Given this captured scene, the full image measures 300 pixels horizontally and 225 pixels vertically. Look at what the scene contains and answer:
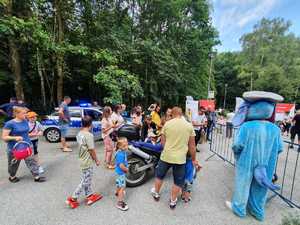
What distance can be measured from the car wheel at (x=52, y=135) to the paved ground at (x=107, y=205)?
253 cm

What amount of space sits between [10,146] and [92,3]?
10441mm

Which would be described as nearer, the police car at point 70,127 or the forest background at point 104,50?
the police car at point 70,127

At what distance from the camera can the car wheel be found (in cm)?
665

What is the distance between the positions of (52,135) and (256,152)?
658 centimetres

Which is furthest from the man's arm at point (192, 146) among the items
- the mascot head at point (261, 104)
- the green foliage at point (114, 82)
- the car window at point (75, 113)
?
the green foliage at point (114, 82)

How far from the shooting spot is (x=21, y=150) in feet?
10.4

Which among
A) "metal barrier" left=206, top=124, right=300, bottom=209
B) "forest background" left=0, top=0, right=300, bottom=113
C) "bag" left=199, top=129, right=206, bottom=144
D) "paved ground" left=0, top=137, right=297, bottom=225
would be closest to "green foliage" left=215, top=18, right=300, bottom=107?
"forest background" left=0, top=0, right=300, bottom=113

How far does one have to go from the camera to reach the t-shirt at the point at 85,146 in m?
2.73

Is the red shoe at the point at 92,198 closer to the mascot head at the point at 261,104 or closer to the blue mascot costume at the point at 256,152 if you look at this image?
the blue mascot costume at the point at 256,152

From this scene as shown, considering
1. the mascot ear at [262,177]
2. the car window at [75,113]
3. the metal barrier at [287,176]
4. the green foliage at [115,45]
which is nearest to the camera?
the mascot ear at [262,177]

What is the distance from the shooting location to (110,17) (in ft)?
38.1

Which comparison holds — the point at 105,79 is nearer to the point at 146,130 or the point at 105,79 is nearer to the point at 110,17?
the point at 146,130

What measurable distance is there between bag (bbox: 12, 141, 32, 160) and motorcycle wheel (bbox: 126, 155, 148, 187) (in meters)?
1.85

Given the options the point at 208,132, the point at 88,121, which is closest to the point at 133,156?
the point at 88,121
